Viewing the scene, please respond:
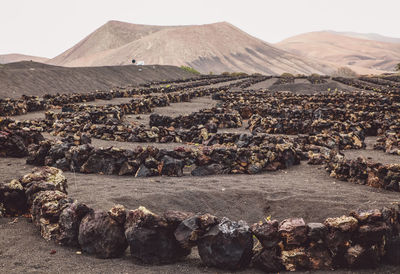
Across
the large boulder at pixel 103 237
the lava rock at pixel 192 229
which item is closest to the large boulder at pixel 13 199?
the large boulder at pixel 103 237

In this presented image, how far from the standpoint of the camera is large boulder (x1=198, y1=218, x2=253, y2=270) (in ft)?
15.0

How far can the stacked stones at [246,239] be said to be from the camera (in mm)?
4504

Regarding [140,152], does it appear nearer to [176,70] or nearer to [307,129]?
[307,129]

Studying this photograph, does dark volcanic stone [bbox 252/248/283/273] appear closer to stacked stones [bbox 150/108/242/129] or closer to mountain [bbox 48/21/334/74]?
stacked stones [bbox 150/108/242/129]

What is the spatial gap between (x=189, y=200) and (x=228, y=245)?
283cm

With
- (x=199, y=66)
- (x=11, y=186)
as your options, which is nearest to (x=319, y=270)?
(x=11, y=186)

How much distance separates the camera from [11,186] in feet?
20.3

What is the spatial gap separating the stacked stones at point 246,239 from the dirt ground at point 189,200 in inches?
6.3

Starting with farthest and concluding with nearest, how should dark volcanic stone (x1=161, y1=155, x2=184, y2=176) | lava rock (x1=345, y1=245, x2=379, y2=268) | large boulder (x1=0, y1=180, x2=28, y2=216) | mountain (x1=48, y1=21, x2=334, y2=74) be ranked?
1. mountain (x1=48, y1=21, x2=334, y2=74)
2. dark volcanic stone (x1=161, y1=155, x2=184, y2=176)
3. large boulder (x1=0, y1=180, x2=28, y2=216)
4. lava rock (x1=345, y1=245, x2=379, y2=268)

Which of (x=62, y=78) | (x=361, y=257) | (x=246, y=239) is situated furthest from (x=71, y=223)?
(x=62, y=78)

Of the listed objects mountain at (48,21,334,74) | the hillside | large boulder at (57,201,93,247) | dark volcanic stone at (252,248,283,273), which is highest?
mountain at (48,21,334,74)

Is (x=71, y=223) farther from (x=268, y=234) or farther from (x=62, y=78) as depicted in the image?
(x=62, y=78)

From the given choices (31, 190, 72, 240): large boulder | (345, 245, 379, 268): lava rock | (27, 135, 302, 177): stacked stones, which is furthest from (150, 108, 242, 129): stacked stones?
(345, 245, 379, 268): lava rock

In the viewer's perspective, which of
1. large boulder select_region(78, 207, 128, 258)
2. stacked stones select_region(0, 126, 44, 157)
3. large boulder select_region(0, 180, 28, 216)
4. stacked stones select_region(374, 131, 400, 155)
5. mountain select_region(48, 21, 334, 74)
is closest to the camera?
large boulder select_region(78, 207, 128, 258)
